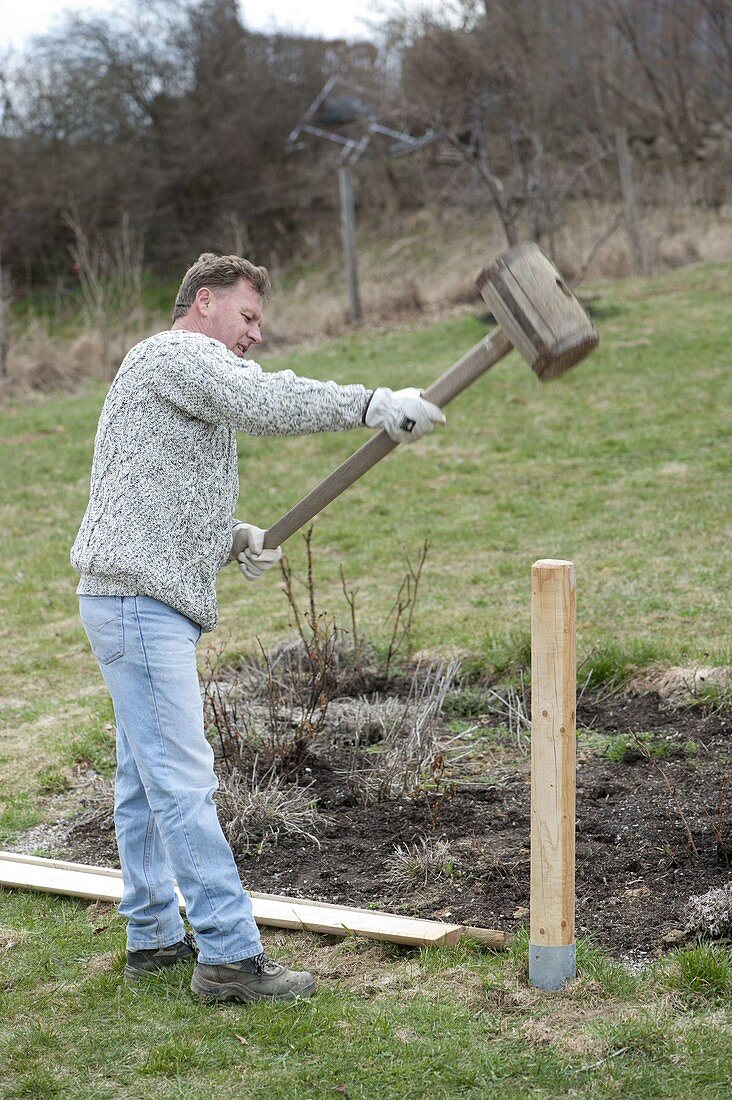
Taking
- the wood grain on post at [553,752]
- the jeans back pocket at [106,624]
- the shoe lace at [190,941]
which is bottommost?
the shoe lace at [190,941]

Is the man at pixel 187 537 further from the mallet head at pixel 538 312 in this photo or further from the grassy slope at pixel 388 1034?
the mallet head at pixel 538 312

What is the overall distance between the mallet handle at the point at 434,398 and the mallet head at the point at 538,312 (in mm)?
64

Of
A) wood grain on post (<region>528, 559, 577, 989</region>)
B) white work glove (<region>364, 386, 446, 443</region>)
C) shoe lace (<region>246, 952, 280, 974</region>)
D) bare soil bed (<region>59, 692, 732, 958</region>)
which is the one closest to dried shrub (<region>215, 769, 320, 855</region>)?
bare soil bed (<region>59, 692, 732, 958</region>)

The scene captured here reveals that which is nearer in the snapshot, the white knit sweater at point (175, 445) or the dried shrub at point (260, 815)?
the white knit sweater at point (175, 445)

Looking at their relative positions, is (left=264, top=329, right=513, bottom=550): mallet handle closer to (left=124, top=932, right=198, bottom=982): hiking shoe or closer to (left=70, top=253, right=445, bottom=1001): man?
(left=70, top=253, right=445, bottom=1001): man

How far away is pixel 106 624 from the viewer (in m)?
3.12

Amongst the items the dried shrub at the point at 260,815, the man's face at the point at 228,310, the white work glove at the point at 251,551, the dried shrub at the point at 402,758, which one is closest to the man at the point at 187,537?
the man's face at the point at 228,310

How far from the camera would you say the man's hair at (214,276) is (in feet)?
10.5

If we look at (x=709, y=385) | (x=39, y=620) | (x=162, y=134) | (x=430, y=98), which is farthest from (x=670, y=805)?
(x=162, y=134)

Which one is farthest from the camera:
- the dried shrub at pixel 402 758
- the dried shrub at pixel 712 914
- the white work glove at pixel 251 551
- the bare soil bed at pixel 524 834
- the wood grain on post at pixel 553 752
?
the dried shrub at pixel 402 758

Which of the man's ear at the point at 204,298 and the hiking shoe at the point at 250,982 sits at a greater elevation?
the man's ear at the point at 204,298

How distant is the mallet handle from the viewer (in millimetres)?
3033

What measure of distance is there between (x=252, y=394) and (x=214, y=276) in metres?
0.46

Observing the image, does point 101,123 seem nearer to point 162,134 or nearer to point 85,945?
point 162,134
